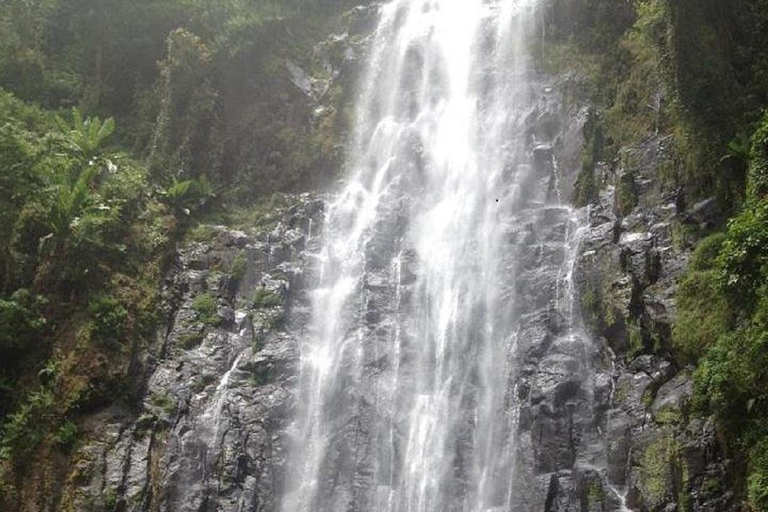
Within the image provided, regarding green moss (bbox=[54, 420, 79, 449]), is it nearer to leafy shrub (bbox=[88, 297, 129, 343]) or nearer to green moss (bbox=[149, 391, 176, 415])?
green moss (bbox=[149, 391, 176, 415])

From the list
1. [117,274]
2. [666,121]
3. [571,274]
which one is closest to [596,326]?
[571,274]

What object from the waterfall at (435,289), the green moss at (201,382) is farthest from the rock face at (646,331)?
the green moss at (201,382)

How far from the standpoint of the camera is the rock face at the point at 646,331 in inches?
420

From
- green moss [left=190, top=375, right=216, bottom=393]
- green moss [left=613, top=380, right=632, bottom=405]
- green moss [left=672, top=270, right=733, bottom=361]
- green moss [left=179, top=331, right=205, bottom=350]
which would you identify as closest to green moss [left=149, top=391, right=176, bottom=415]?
green moss [left=190, top=375, right=216, bottom=393]

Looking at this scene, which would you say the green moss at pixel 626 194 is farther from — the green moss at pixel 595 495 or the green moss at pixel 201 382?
the green moss at pixel 201 382

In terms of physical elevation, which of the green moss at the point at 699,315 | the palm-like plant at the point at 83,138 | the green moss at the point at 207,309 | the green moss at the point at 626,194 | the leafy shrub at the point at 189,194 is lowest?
the green moss at the point at 699,315

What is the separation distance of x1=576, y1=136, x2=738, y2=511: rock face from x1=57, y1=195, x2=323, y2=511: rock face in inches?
251

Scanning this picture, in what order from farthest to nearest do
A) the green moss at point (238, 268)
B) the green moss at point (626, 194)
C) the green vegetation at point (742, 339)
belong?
the green moss at point (238, 268), the green moss at point (626, 194), the green vegetation at point (742, 339)

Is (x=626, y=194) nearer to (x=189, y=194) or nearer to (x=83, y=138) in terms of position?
(x=189, y=194)

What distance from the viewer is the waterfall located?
1353 cm

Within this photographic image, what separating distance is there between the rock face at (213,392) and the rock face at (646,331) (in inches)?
251

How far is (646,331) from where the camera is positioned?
1268 cm

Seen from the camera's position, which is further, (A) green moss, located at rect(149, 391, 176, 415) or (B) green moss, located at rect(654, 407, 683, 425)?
(A) green moss, located at rect(149, 391, 176, 415)

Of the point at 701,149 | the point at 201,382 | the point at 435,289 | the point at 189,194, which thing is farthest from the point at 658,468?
the point at 189,194
